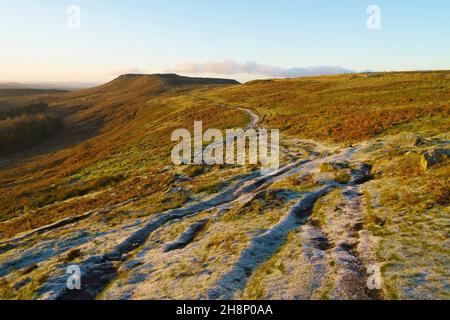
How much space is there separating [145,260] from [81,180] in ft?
107

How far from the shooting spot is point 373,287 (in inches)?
444

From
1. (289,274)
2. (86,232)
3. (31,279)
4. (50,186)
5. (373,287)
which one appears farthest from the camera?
(50,186)

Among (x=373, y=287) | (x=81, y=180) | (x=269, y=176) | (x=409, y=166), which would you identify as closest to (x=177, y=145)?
(x=81, y=180)

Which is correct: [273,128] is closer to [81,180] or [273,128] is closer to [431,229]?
[81,180]

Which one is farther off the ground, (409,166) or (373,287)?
(409,166)

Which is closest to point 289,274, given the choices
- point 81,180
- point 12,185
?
point 81,180

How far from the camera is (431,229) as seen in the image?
14.1m

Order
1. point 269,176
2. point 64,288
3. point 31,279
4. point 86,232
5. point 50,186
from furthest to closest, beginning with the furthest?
point 50,186 → point 269,176 → point 86,232 → point 31,279 → point 64,288

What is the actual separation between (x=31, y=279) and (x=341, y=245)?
14.0m

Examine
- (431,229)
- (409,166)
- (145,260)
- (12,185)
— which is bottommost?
(12,185)

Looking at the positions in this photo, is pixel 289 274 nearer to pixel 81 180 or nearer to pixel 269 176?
pixel 269 176

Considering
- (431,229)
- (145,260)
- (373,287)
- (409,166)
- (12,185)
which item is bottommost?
(12,185)

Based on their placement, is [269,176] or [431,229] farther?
[269,176]

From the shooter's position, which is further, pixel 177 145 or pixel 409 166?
pixel 177 145
